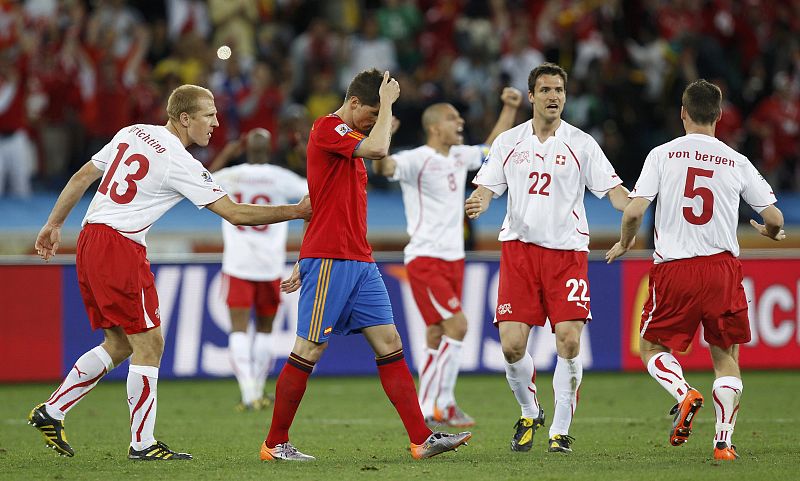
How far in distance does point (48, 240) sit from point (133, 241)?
0.68 metres

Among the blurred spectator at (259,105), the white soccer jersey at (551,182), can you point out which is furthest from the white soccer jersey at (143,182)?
the blurred spectator at (259,105)

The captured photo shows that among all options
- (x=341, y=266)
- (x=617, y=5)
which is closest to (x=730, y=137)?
(x=617, y=5)

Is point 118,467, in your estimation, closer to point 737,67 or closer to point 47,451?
point 47,451

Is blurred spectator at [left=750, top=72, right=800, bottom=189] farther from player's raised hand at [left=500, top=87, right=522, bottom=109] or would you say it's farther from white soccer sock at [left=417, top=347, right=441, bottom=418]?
player's raised hand at [left=500, top=87, right=522, bottom=109]

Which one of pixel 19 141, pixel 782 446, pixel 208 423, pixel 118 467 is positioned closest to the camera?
pixel 118 467

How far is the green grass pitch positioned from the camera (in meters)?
7.69

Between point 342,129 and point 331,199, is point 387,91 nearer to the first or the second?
point 342,129

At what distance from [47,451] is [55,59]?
10739 millimetres

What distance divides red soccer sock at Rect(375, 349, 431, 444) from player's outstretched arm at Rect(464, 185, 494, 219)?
1061 mm

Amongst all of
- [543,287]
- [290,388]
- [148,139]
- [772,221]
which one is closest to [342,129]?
[148,139]

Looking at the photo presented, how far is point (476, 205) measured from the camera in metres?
8.45

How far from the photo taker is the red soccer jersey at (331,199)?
26.8 feet

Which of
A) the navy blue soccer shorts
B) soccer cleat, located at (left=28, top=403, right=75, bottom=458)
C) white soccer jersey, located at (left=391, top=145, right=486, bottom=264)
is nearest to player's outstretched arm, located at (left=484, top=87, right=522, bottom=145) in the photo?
white soccer jersey, located at (left=391, top=145, right=486, bottom=264)

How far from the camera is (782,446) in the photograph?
8.99 metres
